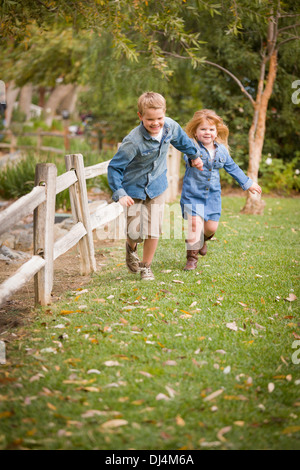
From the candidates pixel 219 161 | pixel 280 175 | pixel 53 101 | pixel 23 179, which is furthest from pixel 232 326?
pixel 53 101

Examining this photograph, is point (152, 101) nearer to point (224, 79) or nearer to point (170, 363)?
point (170, 363)

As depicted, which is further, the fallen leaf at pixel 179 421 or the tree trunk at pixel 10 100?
the tree trunk at pixel 10 100

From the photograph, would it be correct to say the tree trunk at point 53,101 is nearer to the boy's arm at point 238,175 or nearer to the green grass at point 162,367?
the boy's arm at point 238,175

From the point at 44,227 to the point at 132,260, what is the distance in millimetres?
1203

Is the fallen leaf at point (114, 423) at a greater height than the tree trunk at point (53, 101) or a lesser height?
lesser

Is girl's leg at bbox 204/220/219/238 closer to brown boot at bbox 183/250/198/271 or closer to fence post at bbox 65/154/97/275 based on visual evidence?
brown boot at bbox 183/250/198/271

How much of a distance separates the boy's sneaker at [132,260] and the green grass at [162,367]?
14cm

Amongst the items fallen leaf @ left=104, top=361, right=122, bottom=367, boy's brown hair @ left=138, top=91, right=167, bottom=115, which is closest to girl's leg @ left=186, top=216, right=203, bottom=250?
boy's brown hair @ left=138, top=91, right=167, bottom=115

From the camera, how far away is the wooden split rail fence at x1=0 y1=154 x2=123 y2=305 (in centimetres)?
375

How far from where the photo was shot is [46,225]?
4.27 metres

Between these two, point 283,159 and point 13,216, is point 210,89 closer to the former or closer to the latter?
point 283,159

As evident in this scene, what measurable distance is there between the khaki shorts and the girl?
0.47 meters

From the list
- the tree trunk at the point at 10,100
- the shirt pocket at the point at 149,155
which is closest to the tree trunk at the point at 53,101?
the tree trunk at the point at 10,100

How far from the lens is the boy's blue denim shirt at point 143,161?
14.2 ft
